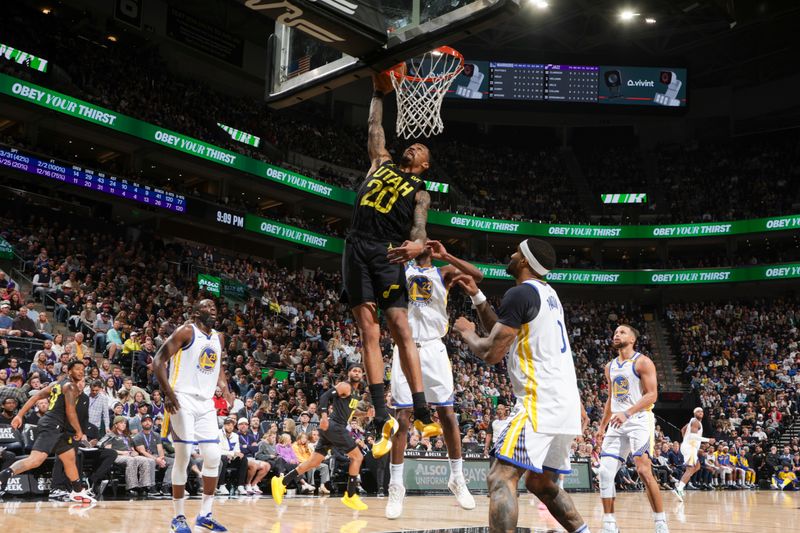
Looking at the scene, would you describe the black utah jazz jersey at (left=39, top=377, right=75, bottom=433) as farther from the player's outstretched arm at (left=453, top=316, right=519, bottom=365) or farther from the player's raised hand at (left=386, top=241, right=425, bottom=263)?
the player's outstretched arm at (left=453, top=316, right=519, bottom=365)

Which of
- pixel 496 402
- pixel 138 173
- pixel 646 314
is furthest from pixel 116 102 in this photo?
pixel 646 314

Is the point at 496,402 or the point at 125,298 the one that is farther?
the point at 496,402

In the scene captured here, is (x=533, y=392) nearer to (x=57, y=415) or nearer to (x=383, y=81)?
(x=383, y=81)

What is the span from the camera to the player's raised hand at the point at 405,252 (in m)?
5.88

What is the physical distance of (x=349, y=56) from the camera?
23.4 feet

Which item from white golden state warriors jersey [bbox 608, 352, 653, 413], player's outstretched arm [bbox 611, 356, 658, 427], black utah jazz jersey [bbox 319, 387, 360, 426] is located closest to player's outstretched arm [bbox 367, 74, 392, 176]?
player's outstretched arm [bbox 611, 356, 658, 427]

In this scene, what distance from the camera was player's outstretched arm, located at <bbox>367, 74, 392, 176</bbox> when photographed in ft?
22.4

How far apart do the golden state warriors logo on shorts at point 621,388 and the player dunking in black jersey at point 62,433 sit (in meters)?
7.13

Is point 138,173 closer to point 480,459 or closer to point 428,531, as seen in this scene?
point 480,459

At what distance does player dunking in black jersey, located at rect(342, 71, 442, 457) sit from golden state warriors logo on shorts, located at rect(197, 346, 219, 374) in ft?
5.98

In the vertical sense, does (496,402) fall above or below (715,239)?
below

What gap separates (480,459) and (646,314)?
25.5 m

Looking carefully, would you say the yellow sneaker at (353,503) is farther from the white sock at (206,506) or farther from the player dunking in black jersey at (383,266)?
the player dunking in black jersey at (383,266)

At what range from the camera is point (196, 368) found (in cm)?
757
